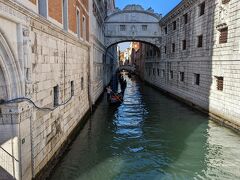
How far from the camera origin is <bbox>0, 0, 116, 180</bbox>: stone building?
4.36 meters

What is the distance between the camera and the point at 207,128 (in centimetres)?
1052

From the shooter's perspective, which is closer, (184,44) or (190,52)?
(190,52)

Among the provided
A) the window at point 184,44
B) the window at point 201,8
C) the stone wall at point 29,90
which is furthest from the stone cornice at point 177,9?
the stone wall at point 29,90

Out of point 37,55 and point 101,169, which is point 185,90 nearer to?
point 101,169

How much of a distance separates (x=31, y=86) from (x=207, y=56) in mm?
10600

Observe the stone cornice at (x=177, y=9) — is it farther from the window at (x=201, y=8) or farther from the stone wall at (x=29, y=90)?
the stone wall at (x=29, y=90)

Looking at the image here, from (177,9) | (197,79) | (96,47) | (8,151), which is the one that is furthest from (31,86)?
(177,9)

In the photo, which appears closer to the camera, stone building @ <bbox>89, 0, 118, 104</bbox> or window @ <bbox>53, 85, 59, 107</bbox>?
window @ <bbox>53, 85, 59, 107</bbox>

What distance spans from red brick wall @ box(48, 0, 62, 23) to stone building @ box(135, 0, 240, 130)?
272 inches

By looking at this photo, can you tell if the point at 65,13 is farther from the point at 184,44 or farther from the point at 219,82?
the point at 184,44

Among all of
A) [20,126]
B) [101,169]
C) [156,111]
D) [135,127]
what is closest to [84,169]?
[101,169]

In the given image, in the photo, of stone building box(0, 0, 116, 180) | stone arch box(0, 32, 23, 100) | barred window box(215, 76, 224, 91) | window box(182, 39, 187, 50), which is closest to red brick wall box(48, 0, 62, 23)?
stone building box(0, 0, 116, 180)

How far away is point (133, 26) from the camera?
24.7 metres

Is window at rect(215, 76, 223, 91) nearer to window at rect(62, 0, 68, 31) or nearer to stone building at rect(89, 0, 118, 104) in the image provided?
stone building at rect(89, 0, 118, 104)
